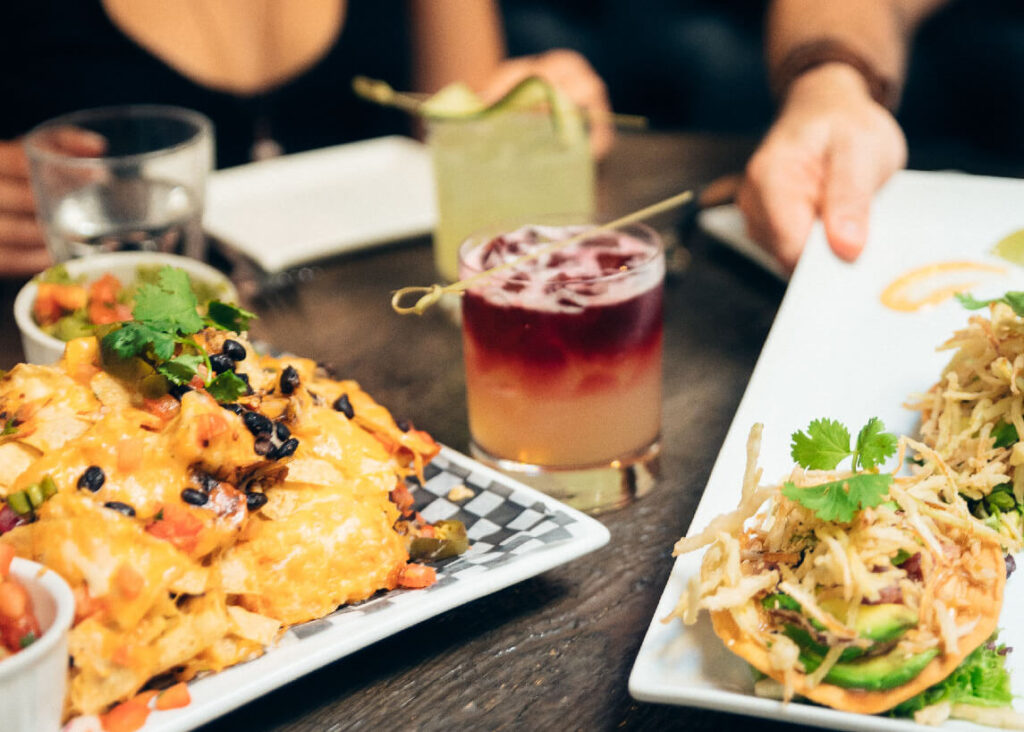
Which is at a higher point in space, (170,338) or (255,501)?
(170,338)

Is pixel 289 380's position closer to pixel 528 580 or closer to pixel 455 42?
pixel 528 580

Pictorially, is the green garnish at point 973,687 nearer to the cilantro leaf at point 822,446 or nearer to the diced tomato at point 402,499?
the cilantro leaf at point 822,446

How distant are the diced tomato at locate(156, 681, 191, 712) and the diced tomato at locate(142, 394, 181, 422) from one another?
41cm

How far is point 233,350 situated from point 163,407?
0.14 m

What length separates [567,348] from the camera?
5.62 ft

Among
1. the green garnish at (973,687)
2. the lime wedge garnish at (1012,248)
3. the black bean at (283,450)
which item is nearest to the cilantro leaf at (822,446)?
the green garnish at (973,687)

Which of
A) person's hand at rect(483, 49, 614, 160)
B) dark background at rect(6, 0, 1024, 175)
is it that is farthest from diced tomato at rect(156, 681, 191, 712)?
dark background at rect(6, 0, 1024, 175)

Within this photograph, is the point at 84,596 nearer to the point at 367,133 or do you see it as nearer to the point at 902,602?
the point at 902,602

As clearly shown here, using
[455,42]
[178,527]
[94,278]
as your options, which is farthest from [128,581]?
[455,42]

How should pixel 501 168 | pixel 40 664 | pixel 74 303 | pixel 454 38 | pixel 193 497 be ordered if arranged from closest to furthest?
1. pixel 40 664
2. pixel 193 497
3. pixel 74 303
4. pixel 501 168
5. pixel 454 38

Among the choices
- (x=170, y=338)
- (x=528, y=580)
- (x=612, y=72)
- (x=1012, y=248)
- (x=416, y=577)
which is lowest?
A: (x=612, y=72)

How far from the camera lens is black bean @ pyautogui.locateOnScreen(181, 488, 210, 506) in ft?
4.21

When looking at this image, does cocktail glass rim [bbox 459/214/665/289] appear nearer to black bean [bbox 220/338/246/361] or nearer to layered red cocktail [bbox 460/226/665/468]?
layered red cocktail [bbox 460/226/665/468]

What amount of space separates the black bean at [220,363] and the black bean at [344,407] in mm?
205
